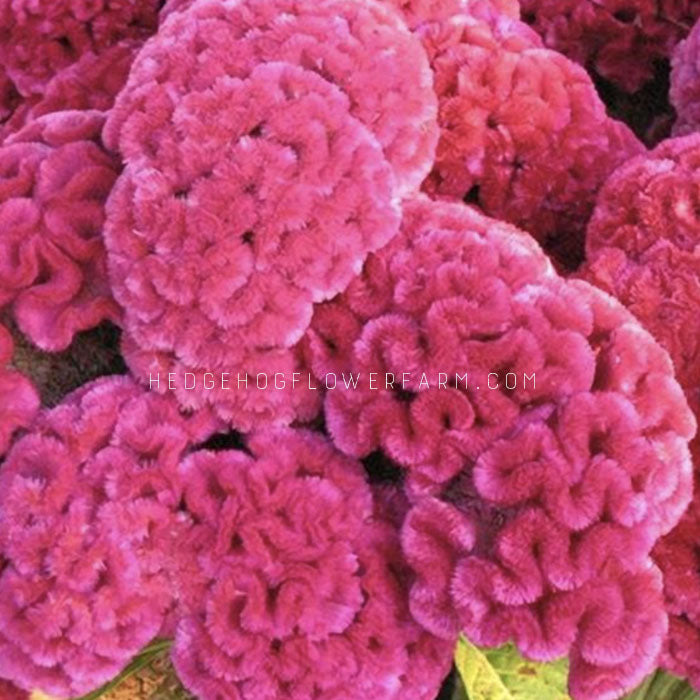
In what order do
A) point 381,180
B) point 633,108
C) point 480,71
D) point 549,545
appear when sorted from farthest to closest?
point 633,108 < point 480,71 < point 381,180 < point 549,545

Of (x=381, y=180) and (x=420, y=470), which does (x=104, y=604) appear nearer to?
(x=420, y=470)

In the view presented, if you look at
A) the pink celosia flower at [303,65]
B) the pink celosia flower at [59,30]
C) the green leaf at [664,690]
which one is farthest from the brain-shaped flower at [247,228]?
the pink celosia flower at [59,30]

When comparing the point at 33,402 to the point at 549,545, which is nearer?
the point at 549,545

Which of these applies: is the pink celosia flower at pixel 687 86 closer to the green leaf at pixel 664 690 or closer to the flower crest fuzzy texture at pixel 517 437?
the flower crest fuzzy texture at pixel 517 437

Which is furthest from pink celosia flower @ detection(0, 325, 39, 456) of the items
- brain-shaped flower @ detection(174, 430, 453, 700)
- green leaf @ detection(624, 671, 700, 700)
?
green leaf @ detection(624, 671, 700, 700)

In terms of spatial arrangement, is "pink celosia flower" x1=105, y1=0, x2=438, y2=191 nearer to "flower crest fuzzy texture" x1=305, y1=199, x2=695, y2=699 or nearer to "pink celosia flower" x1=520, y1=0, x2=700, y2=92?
"flower crest fuzzy texture" x1=305, y1=199, x2=695, y2=699

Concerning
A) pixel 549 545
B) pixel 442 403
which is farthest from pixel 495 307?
pixel 549 545

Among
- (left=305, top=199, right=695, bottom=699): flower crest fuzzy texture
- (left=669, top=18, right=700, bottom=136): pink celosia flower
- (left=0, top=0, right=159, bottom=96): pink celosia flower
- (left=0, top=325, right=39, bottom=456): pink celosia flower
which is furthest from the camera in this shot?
(left=0, top=0, right=159, bottom=96): pink celosia flower
